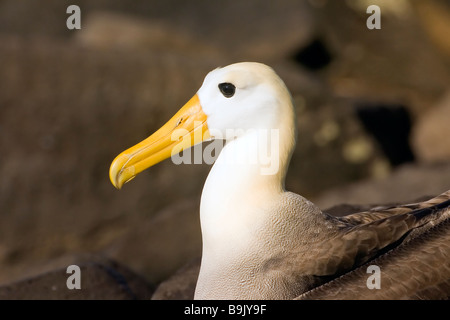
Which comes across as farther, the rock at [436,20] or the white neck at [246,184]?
the rock at [436,20]

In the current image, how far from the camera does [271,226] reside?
351cm

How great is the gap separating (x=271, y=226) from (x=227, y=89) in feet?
2.30

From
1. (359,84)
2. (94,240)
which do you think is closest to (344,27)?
(359,84)

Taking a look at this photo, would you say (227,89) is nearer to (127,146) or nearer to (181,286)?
(181,286)

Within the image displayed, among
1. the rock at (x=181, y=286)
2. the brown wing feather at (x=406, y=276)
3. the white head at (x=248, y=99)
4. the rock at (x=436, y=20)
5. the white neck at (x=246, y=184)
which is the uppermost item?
the rock at (x=436, y=20)

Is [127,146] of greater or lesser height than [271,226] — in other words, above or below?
above

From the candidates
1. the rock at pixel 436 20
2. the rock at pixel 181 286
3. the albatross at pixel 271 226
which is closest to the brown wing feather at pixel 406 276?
the albatross at pixel 271 226

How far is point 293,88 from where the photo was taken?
797cm

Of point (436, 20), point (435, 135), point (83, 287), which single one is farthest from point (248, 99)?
point (436, 20)

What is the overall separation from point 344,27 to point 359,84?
3.38ft

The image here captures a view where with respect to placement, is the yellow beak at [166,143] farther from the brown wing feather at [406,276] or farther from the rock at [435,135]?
the rock at [435,135]

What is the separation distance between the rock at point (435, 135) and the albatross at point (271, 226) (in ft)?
17.4

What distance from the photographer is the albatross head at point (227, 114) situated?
11.8 ft

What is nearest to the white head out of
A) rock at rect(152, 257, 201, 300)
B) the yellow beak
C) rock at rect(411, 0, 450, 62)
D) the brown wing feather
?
the yellow beak
